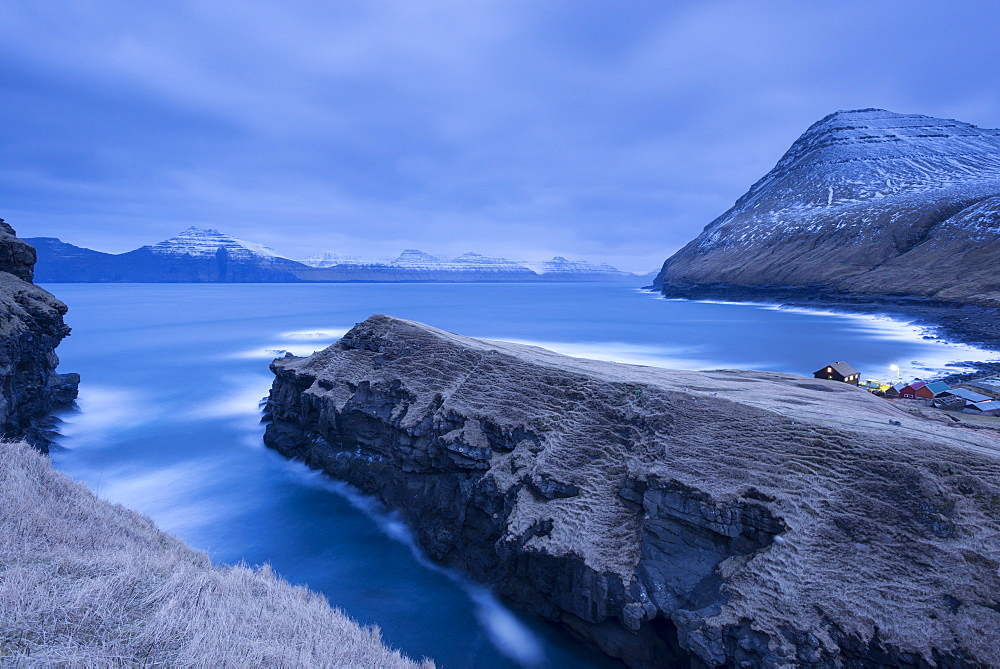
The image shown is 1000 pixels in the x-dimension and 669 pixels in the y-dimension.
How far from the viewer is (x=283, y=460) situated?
24.4 m

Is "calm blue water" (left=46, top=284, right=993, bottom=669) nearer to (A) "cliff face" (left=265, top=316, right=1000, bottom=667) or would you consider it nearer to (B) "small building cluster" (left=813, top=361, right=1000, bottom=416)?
(A) "cliff face" (left=265, top=316, right=1000, bottom=667)

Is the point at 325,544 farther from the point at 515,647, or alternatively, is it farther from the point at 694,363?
A: the point at 694,363

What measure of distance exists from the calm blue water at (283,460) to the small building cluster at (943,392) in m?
11.2

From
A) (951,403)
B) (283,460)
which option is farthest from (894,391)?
(283,460)

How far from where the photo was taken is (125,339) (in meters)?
62.4

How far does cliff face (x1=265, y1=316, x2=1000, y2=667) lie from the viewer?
9.02 m

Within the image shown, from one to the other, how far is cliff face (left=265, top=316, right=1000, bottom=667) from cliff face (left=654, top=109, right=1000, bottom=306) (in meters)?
77.3

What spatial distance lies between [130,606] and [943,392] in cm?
3721

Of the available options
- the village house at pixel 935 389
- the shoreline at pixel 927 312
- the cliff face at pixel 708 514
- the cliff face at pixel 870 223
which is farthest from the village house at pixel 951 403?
the cliff face at pixel 870 223

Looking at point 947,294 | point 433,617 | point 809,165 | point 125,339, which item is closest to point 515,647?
point 433,617

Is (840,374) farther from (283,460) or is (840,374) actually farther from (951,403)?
(283,460)

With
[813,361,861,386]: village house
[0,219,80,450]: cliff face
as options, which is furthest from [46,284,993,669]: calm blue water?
[813,361,861,386]: village house

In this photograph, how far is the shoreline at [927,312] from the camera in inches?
1932

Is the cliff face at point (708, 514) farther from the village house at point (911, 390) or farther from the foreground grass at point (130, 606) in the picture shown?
the village house at point (911, 390)
